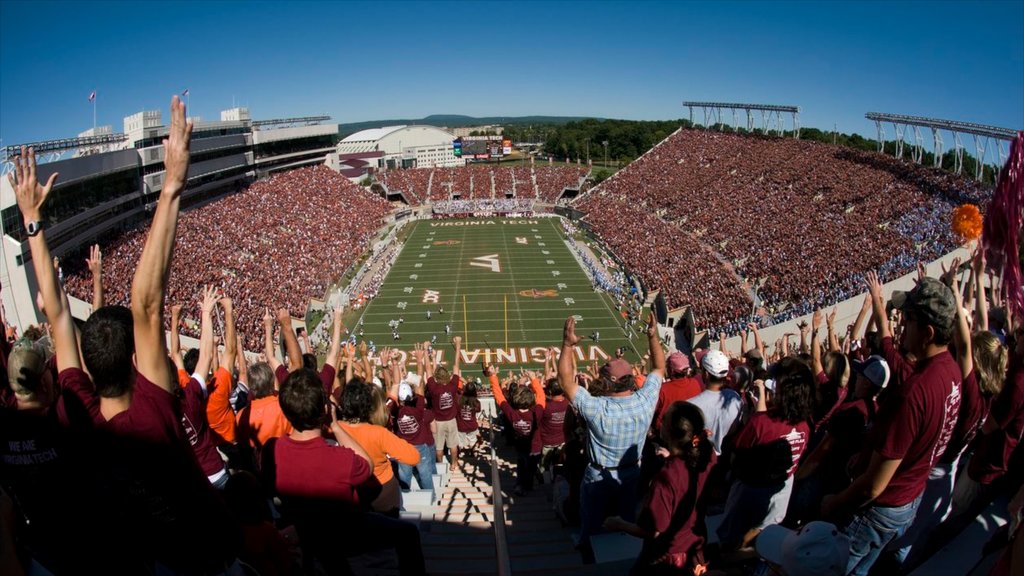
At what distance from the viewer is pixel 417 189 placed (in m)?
64.6

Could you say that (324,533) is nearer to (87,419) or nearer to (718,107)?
(87,419)

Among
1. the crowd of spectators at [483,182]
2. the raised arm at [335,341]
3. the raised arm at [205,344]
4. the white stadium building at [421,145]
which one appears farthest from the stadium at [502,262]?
the white stadium building at [421,145]

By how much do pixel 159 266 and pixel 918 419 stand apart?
366cm

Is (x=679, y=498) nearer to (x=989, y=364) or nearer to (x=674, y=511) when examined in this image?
(x=674, y=511)

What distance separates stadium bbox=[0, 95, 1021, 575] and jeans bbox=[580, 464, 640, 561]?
128 millimetres

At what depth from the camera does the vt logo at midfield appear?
35.6m

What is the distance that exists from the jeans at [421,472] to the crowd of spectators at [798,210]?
17644 mm

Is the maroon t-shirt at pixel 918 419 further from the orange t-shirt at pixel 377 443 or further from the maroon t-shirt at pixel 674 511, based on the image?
the orange t-shirt at pixel 377 443

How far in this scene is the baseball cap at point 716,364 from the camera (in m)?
4.58

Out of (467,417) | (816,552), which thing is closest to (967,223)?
(816,552)

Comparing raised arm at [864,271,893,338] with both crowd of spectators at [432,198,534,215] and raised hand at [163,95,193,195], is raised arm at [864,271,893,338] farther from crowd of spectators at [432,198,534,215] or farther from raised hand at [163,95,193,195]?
crowd of spectators at [432,198,534,215]

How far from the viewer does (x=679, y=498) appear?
336 centimetres

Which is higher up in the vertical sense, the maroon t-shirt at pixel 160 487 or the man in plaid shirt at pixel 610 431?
the maroon t-shirt at pixel 160 487

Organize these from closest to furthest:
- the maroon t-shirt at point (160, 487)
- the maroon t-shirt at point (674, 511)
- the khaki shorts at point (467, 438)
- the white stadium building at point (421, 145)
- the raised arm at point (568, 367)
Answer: the maroon t-shirt at point (160, 487) → the maroon t-shirt at point (674, 511) → the raised arm at point (568, 367) → the khaki shorts at point (467, 438) → the white stadium building at point (421, 145)
